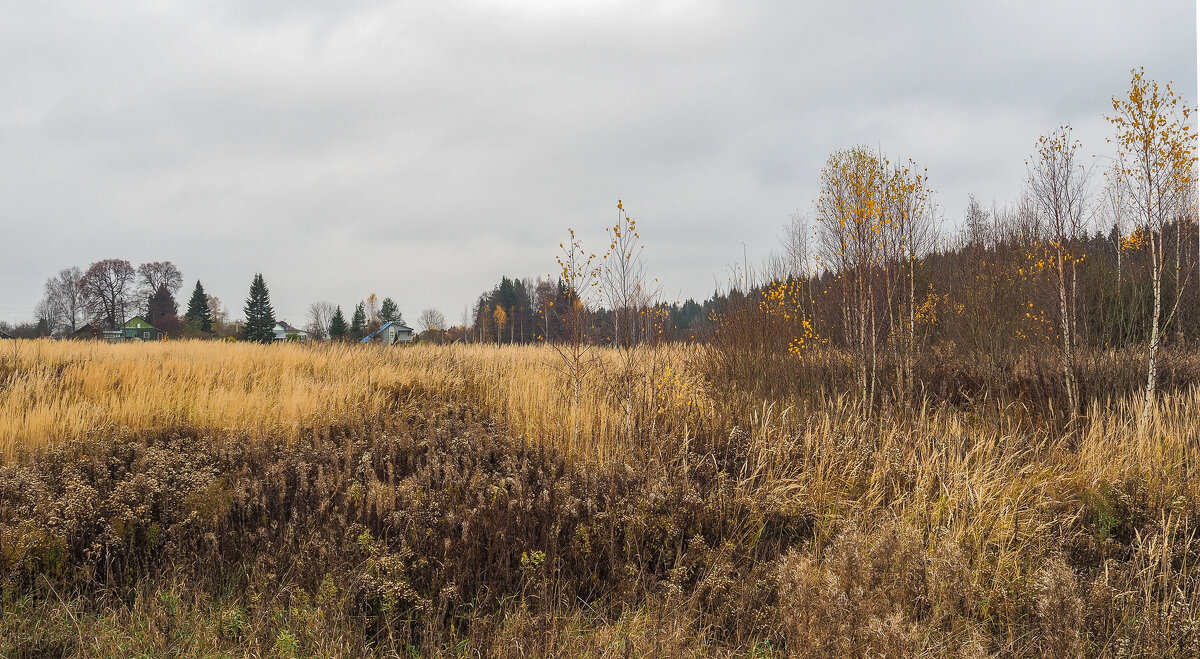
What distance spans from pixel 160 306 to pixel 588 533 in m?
60.4

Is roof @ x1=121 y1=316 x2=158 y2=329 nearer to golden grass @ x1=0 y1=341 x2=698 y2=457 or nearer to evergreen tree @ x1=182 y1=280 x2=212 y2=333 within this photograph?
evergreen tree @ x1=182 y1=280 x2=212 y2=333

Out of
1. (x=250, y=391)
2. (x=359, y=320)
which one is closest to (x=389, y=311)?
(x=359, y=320)

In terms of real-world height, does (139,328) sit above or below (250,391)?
above

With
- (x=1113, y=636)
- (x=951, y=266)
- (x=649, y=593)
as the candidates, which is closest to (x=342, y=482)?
(x=649, y=593)

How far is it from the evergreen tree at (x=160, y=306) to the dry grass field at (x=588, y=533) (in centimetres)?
5375

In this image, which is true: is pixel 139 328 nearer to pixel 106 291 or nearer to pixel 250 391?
pixel 106 291

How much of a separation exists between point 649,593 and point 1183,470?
477cm

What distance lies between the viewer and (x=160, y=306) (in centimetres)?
5156

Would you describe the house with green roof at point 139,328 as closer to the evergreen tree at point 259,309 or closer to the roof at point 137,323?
the roof at point 137,323

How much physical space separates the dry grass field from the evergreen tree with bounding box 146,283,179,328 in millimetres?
53753

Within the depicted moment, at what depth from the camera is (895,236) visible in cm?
848

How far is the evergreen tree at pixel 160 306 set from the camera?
5081cm

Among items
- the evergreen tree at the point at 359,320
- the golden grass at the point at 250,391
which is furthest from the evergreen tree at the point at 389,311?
the golden grass at the point at 250,391

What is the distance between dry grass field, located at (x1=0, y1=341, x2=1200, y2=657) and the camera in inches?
118
